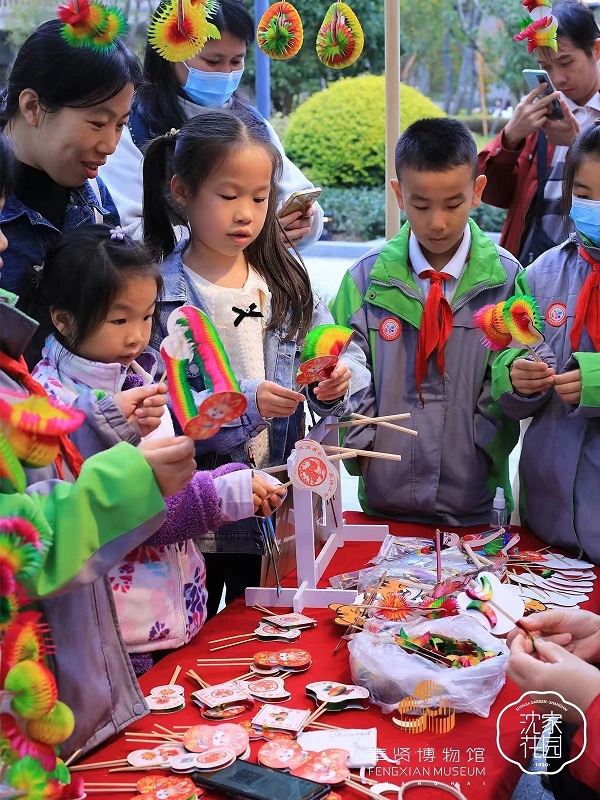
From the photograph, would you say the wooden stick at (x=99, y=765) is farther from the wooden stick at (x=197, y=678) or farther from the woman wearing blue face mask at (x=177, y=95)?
the woman wearing blue face mask at (x=177, y=95)

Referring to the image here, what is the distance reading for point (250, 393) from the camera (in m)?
1.90

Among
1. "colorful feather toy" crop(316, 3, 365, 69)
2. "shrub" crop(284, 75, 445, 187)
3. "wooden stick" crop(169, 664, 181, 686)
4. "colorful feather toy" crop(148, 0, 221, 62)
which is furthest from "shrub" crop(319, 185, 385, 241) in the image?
"wooden stick" crop(169, 664, 181, 686)

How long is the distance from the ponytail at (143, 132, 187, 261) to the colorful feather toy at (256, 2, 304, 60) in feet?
1.29

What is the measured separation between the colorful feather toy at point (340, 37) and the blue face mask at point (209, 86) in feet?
0.84

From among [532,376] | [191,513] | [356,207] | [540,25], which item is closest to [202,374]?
[191,513]

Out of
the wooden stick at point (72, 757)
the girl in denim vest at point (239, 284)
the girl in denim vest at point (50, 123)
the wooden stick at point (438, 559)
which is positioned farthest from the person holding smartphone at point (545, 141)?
the wooden stick at point (72, 757)

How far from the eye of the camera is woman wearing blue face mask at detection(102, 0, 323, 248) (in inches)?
98.2

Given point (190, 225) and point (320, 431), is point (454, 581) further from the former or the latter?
point (190, 225)

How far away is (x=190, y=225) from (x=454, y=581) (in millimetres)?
924

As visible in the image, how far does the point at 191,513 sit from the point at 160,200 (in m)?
0.81

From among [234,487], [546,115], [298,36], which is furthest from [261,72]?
[234,487]

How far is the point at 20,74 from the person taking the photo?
75.3 inches

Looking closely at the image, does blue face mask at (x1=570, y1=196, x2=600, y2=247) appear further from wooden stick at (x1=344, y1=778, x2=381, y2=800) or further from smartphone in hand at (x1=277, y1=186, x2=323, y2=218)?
wooden stick at (x1=344, y1=778, x2=381, y2=800)

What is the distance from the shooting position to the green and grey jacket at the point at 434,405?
2.36 m
